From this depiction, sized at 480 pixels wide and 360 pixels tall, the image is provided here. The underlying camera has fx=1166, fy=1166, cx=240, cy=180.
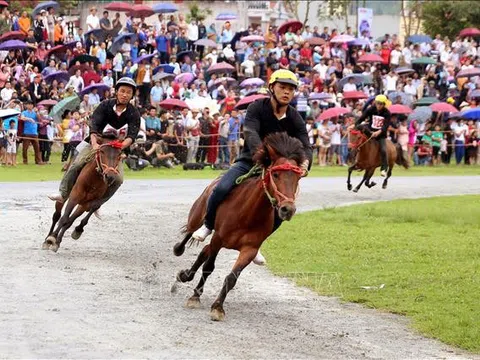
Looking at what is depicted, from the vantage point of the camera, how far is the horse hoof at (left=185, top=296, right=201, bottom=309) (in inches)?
452

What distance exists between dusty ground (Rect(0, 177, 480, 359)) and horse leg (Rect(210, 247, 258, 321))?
12 centimetres

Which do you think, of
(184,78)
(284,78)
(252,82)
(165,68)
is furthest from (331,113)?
(284,78)

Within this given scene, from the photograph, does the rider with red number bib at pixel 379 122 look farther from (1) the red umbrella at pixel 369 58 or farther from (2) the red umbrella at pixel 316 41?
(2) the red umbrella at pixel 316 41

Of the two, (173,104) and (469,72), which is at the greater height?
(469,72)

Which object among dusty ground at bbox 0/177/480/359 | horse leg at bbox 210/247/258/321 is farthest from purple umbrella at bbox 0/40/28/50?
horse leg at bbox 210/247/258/321

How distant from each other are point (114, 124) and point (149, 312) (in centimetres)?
548

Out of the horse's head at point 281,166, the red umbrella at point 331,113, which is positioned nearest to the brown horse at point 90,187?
the horse's head at point 281,166

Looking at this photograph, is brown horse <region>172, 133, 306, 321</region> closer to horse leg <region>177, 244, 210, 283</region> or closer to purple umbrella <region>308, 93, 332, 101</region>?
horse leg <region>177, 244, 210, 283</region>

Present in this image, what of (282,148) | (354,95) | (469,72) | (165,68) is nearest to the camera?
(282,148)

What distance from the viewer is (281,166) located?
→ 11.0 metres

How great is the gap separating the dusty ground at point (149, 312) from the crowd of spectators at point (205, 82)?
16.9m

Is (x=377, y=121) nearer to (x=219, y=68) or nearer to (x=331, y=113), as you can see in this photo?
(x=331, y=113)

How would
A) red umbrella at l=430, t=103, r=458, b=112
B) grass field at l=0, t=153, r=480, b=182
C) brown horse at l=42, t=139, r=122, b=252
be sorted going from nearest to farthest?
brown horse at l=42, t=139, r=122, b=252
grass field at l=0, t=153, r=480, b=182
red umbrella at l=430, t=103, r=458, b=112

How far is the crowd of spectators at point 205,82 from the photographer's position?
114ft
